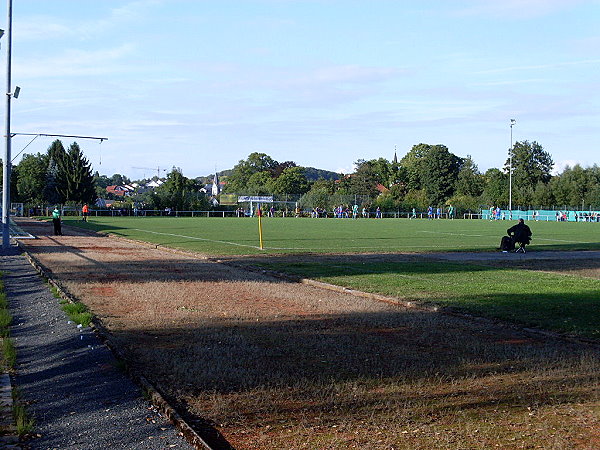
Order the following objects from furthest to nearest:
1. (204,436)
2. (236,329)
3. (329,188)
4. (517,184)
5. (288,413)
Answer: (329,188)
(517,184)
(236,329)
(288,413)
(204,436)

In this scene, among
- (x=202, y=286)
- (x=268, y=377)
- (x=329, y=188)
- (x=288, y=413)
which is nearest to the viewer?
(x=288, y=413)

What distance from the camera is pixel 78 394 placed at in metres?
7.40

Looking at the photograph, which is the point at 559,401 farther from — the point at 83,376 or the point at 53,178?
the point at 53,178

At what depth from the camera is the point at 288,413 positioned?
6754 millimetres

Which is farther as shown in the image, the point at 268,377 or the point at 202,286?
the point at 202,286

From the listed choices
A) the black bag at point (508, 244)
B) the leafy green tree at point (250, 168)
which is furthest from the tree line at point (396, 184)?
the black bag at point (508, 244)

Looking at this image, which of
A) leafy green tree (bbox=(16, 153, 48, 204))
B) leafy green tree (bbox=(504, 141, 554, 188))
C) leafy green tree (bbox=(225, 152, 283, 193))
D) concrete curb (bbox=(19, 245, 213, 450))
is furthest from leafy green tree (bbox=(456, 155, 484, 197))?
concrete curb (bbox=(19, 245, 213, 450))

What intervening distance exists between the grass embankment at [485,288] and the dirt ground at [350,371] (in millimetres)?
1145

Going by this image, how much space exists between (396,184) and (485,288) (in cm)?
13716

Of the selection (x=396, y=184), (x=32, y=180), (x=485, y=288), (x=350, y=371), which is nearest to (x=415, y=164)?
(x=396, y=184)

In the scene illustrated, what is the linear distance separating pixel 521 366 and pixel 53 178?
114m

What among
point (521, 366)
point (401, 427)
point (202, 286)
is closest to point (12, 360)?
point (401, 427)

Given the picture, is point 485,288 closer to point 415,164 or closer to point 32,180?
point 32,180

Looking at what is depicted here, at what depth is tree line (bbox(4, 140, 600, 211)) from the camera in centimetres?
11125
